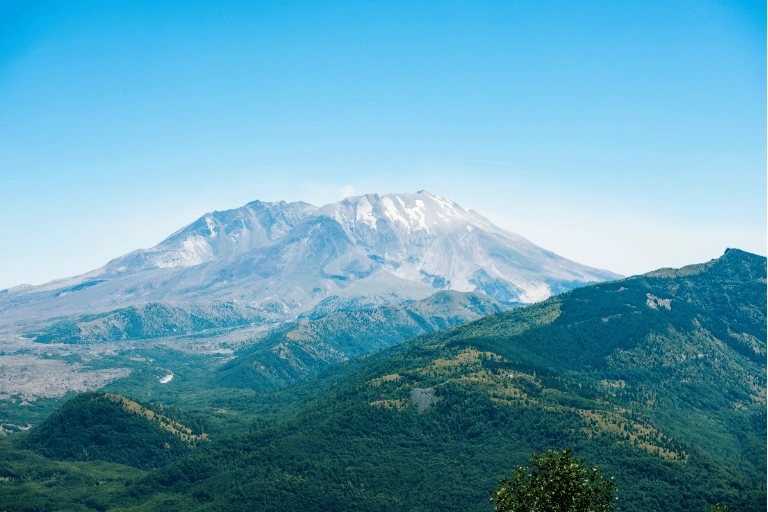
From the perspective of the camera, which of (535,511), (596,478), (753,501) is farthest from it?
(753,501)

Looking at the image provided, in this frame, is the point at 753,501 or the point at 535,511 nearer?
the point at 535,511

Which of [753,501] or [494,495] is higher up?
[494,495]

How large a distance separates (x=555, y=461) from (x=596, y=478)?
17.4 feet

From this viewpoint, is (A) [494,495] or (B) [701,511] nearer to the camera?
(A) [494,495]

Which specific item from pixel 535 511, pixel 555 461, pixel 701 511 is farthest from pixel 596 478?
pixel 701 511

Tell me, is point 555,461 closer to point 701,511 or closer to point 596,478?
point 596,478

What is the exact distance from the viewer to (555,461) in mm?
80312

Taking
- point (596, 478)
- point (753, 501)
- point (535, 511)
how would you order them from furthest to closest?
1. point (753, 501)
2. point (596, 478)
3. point (535, 511)

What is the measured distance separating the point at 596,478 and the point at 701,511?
490 ft

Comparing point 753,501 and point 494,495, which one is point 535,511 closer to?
point 494,495

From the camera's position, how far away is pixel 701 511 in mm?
199000

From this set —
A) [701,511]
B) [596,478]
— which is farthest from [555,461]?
[701,511]

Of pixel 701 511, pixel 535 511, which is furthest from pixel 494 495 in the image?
pixel 701 511

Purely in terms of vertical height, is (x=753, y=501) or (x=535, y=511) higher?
(x=535, y=511)
